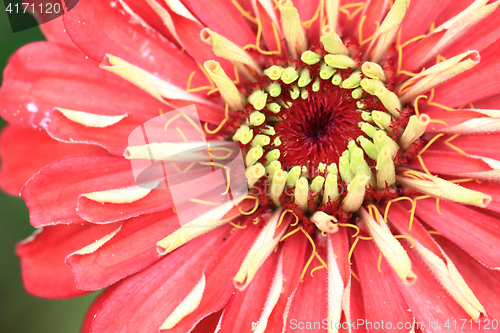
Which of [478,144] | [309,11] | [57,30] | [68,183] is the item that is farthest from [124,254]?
[478,144]

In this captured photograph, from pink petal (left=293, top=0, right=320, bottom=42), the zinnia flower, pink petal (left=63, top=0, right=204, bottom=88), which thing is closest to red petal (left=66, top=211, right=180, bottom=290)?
the zinnia flower

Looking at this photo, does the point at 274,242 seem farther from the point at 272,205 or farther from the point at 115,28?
the point at 115,28

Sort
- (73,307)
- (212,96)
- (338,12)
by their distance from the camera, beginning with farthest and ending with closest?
(73,307)
(212,96)
(338,12)

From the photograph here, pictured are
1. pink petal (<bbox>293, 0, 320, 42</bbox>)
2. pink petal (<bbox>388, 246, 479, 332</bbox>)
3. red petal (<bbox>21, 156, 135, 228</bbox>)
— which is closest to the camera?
pink petal (<bbox>388, 246, 479, 332</bbox>)

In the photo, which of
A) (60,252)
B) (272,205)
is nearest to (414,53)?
(272,205)

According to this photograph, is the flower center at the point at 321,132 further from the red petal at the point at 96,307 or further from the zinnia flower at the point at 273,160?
the red petal at the point at 96,307

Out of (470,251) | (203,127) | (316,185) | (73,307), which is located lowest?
(73,307)

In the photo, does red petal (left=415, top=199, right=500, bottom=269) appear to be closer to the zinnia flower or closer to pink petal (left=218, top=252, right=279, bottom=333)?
the zinnia flower
